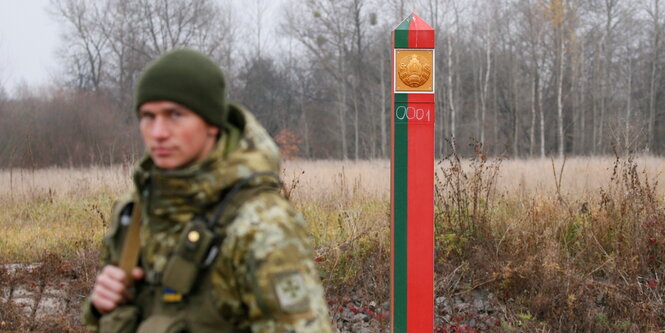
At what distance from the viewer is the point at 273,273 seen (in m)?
1.45

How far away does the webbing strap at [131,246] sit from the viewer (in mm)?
1607

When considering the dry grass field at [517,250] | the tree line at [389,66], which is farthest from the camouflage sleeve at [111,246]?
the tree line at [389,66]

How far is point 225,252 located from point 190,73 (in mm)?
454

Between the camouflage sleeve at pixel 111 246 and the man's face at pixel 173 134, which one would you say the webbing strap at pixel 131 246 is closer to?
the camouflage sleeve at pixel 111 246

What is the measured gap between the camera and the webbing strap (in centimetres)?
161

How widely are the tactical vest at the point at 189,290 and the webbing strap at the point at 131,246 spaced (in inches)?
2.0

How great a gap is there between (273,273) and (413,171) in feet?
7.80

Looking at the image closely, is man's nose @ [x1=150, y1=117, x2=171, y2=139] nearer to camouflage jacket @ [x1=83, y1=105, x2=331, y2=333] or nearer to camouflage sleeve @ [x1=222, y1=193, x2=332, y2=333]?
camouflage jacket @ [x1=83, y1=105, x2=331, y2=333]

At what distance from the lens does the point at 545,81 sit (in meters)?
34.8

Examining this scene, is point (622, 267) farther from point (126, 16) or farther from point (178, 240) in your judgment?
point (126, 16)

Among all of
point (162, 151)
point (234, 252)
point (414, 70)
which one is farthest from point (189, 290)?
point (414, 70)

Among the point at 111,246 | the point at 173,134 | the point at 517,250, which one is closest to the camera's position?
the point at 173,134

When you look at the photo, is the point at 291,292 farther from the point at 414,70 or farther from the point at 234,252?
the point at 414,70

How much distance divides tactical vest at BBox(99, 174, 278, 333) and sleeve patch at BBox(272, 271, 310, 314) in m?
0.18
